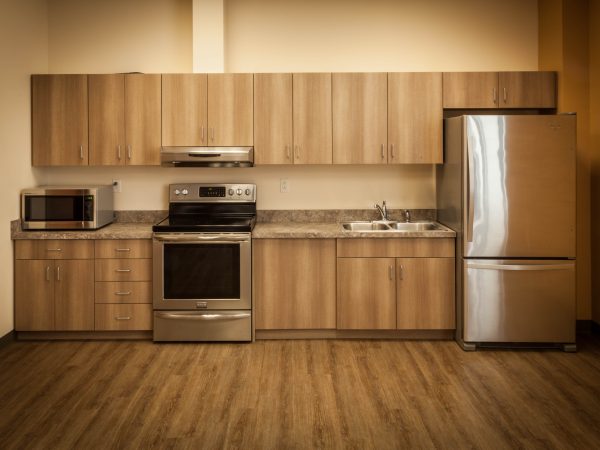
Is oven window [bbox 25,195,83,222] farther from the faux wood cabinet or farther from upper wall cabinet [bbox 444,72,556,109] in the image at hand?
upper wall cabinet [bbox 444,72,556,109]

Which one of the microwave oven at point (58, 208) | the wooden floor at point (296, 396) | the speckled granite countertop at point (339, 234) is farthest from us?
the microwave oven at point (58, 208)

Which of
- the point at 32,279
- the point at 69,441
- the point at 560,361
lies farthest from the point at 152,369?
the point at 560,361

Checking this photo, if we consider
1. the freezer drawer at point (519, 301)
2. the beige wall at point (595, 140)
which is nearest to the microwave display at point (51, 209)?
the freezer drawer at point (519, 301)

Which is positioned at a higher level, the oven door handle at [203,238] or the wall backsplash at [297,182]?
the wall backsplash at [297,182]

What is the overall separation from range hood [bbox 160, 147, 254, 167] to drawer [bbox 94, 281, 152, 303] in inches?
37.2

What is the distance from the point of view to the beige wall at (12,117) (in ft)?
13.4

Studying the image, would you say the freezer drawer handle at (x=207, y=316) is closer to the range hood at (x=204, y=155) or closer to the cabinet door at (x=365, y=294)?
the cabinet door at (x=365, y=294)

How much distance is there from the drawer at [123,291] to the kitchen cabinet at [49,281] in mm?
80

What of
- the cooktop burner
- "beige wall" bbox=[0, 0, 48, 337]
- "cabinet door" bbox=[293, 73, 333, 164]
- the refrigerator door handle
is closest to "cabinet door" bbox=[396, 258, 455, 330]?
the refrigerator door handle

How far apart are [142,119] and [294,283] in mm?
1724

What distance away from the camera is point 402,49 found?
482cm

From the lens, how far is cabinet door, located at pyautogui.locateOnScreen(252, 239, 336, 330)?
4262 mm

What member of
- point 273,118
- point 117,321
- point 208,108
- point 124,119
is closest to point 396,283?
point 273,118

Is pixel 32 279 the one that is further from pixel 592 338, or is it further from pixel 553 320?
pixel 592 338
